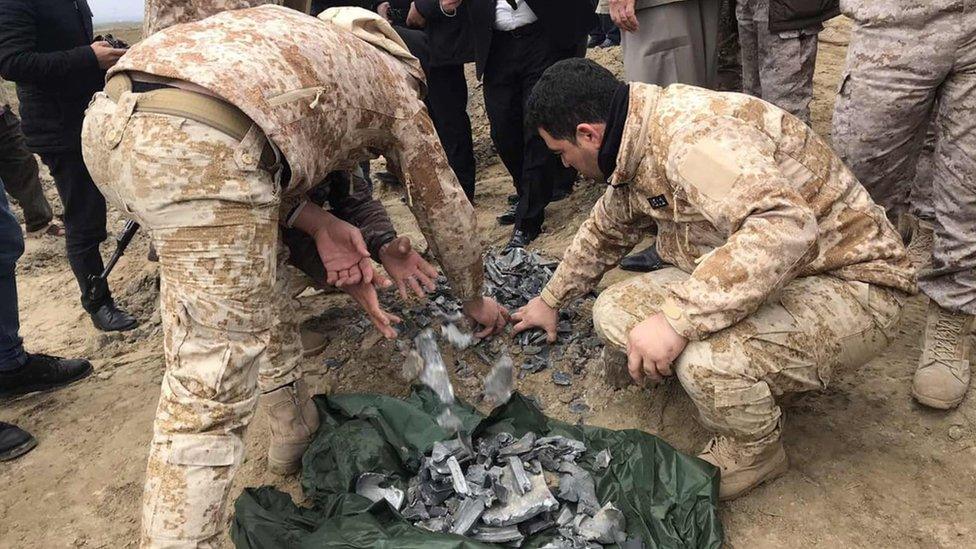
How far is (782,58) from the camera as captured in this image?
3.71 metres

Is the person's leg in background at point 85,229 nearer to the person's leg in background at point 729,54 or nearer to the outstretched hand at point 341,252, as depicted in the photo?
the outstretched hand at point 341,252

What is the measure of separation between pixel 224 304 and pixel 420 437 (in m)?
1.18

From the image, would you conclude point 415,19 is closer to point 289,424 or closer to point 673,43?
point 673,43

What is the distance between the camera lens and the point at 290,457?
2.94 m

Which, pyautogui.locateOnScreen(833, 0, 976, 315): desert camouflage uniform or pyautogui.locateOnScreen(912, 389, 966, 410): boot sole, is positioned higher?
pyautogui.locateOnScreen(833, 0, 976, 315): desert camouflage uniform

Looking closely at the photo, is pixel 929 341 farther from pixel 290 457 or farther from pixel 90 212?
pixel 90 212

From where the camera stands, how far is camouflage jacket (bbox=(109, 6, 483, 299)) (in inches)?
77.5

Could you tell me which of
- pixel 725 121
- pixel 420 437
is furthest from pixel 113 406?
pixel 725 121

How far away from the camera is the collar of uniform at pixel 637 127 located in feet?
7.84

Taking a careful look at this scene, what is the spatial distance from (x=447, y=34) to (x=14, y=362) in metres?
3.19

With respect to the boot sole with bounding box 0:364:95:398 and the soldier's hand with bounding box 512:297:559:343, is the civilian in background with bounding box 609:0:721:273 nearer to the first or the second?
the soldier's hand with bounding box 512:297:559:343

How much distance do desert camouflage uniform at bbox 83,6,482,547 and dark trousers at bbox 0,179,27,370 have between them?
1605 millimetres

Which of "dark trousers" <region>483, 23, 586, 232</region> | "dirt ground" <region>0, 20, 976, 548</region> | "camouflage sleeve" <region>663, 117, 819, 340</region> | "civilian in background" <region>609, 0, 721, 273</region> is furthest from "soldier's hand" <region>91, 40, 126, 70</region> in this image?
"camouflage sleeve" <region>663, 117, 819, 340</region>

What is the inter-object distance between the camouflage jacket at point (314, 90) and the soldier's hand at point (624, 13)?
1350 mm
